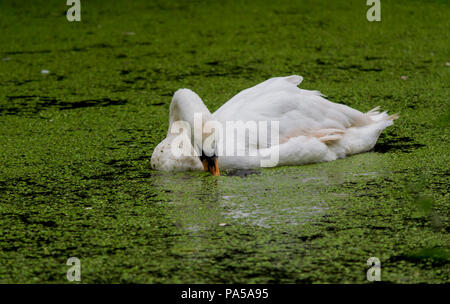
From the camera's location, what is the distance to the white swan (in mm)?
3809

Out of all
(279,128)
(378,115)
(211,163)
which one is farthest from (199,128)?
(378,115)

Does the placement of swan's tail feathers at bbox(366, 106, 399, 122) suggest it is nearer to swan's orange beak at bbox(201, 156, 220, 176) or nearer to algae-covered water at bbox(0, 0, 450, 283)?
algae-covered water at bbox(0, 0, 450, 283)

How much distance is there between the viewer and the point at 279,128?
3.94 metres

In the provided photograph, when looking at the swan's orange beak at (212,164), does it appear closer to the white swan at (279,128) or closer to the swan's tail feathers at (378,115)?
the white swan at (279,128)

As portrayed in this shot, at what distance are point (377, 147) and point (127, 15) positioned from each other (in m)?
4.03

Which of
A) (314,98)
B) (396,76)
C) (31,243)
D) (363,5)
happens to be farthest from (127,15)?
(31,243)

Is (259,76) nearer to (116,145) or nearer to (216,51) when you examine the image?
(216,51)

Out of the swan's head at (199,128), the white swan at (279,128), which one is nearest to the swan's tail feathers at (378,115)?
the white swan at (279,128)

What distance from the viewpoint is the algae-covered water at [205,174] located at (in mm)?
2770

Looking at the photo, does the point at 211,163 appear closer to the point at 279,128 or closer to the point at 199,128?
the point at 199,128

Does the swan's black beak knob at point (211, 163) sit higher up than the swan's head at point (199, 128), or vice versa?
the swan's head at point (199, 128)

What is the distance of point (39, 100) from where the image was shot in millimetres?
5227

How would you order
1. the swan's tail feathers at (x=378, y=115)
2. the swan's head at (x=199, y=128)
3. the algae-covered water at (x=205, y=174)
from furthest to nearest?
the swan's tail feathers at (x=378, y=115)
the swan's head at (x=199, y=128)
the algae-covered water at (x=205, y=174)

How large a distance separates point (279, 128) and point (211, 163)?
0.43 m
